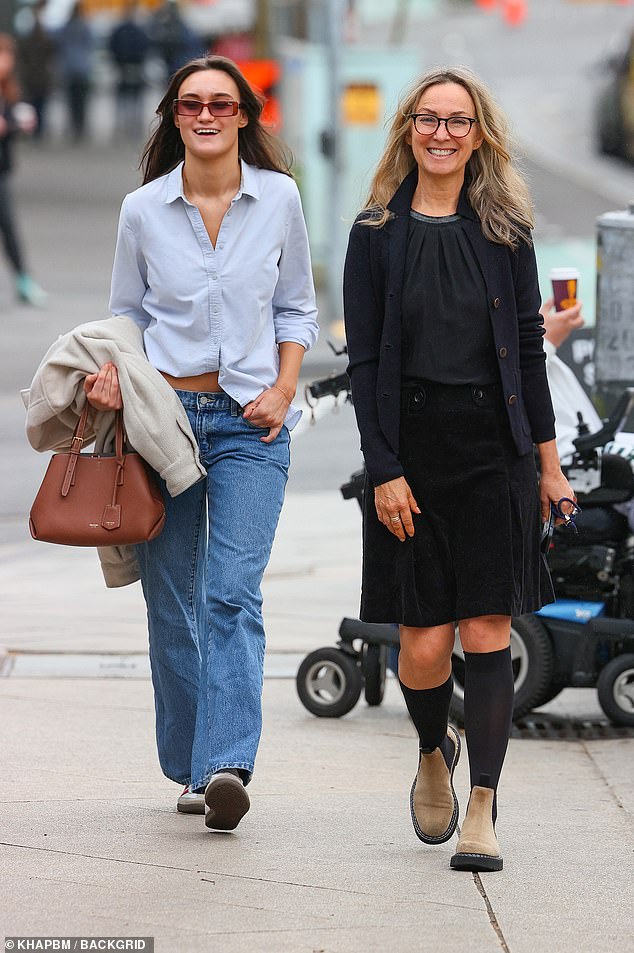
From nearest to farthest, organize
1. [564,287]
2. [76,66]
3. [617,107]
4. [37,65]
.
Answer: [564,287] → [617,107] → [37,65] → [76,66]

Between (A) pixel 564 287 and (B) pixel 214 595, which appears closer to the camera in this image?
(B) pixel 214 595

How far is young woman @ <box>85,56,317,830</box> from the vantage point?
4.53 metres

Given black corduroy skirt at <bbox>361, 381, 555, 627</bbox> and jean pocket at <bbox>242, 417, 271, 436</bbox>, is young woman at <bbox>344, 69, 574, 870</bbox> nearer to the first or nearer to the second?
black corduroy skirt at <bbox>361, 381, 555, 627</bbox>

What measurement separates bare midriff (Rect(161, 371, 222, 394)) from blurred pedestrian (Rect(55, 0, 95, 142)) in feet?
92.4

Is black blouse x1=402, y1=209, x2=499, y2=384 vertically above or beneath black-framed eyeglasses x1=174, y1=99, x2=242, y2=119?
beneath

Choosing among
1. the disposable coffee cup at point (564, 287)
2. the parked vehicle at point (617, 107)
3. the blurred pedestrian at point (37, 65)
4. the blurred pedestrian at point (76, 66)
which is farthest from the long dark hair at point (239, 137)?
the blurred pedestrian at point (76, 66)

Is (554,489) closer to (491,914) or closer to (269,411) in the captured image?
(269,411)

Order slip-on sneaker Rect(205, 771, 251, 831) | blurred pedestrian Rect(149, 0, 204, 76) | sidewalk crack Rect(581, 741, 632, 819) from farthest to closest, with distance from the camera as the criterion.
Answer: blurred pedestrian Rect(149, 0, 204, 76), sidewalk crack Rect(581, 741, 632, 819), slip-on sneaker Rect(205, 771, 251, 831)

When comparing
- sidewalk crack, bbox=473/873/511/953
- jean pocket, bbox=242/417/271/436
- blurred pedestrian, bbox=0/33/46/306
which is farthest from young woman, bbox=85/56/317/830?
blurred pedestrian, bbox=0/33/46/306

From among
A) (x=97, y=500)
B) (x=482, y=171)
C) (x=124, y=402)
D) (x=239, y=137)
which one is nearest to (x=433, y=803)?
(x=97, y=500)

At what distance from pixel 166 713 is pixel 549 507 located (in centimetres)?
111

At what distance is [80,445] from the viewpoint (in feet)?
15.0

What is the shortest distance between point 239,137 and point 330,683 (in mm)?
2074

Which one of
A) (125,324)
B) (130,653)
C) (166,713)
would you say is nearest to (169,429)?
(125,324)
